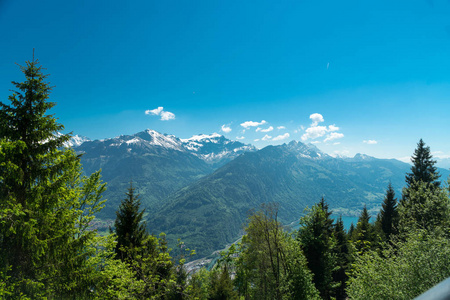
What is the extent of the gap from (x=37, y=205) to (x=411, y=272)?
919 inches

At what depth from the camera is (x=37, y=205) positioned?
11219 millimetres

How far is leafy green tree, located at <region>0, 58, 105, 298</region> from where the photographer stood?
1059cm

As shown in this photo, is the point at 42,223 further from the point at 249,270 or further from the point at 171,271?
the point at 249,270

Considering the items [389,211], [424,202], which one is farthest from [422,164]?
[424,202]

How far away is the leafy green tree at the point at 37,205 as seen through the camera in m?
10.6

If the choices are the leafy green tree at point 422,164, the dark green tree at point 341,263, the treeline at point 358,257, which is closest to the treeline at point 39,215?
the treeline at point 358,257

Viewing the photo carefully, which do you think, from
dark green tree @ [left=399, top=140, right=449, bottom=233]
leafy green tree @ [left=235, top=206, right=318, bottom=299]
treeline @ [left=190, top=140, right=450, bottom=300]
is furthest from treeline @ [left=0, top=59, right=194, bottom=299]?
dark green tree @ [left=399, top=140, right=449, bottom=233]

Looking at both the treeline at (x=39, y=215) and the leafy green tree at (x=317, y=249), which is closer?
the treeline at (x=39, y=215)

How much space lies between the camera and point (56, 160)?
12234 millimetres

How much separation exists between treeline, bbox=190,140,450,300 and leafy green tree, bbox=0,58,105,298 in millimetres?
13422

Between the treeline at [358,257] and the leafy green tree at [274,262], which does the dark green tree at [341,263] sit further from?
the leafy green tree at [274,262]

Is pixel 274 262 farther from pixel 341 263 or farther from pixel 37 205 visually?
pixel 37 205

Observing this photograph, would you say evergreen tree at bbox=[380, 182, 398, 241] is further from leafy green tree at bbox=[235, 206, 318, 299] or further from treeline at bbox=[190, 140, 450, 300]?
leafy green tree at bbox=[235, 206, 318, 299]

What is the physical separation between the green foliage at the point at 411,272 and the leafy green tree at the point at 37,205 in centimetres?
1994
